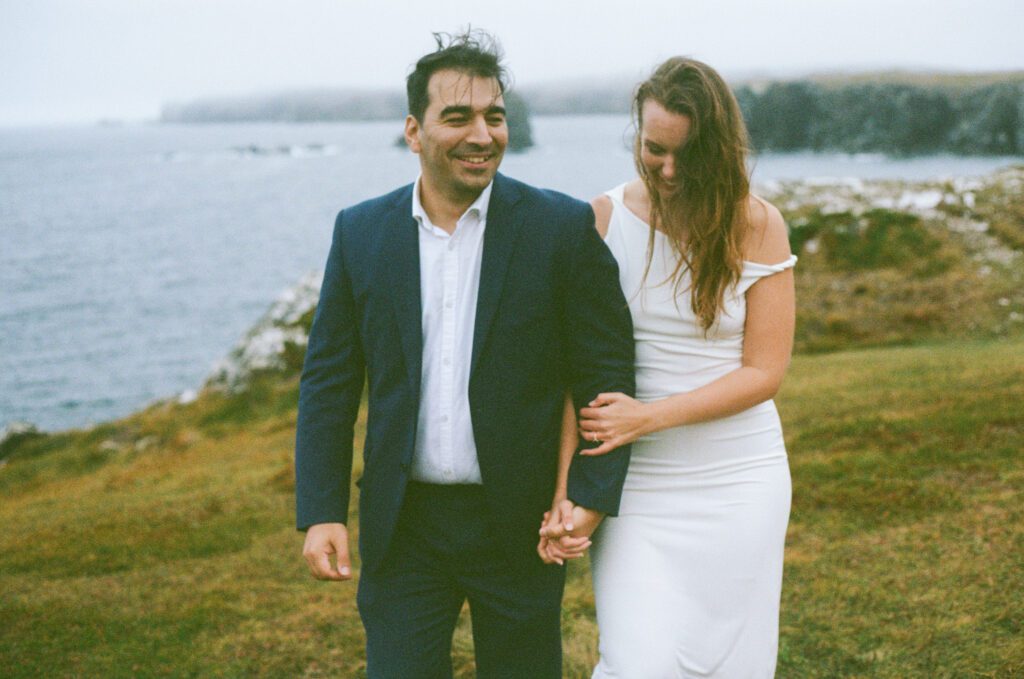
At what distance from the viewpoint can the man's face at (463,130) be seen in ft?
9.73

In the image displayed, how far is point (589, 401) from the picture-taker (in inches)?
119

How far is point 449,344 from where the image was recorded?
300cm

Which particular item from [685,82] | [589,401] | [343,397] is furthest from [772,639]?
[685,82]

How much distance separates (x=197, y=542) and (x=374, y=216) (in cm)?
651

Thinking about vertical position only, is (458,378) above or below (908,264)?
above

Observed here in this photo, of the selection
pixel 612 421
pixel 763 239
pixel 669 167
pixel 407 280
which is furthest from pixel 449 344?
pixel 763 239

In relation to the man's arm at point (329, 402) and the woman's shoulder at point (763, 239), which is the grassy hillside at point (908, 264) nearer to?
the woman's shoulder at point (763, 239)

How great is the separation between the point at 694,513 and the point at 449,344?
41.8 inches

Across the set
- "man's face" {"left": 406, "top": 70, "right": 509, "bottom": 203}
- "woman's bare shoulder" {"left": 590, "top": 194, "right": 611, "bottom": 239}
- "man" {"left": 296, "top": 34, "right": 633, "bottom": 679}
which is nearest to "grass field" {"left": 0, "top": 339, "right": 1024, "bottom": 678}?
"man" {"left": 296, "top": 34, "right": 633, "bottom": 679}

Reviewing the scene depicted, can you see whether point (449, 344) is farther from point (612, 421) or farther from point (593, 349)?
point (612, 421)

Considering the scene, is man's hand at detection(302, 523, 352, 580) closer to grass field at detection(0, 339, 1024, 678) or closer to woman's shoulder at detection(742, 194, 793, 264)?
woman's shoulder at detection(742, 194, 793, 264)

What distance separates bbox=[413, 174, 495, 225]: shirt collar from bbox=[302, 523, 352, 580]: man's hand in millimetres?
1084

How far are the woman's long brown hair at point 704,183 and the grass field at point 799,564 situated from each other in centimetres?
268

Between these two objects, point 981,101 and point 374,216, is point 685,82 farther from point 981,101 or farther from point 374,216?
point 981,101
